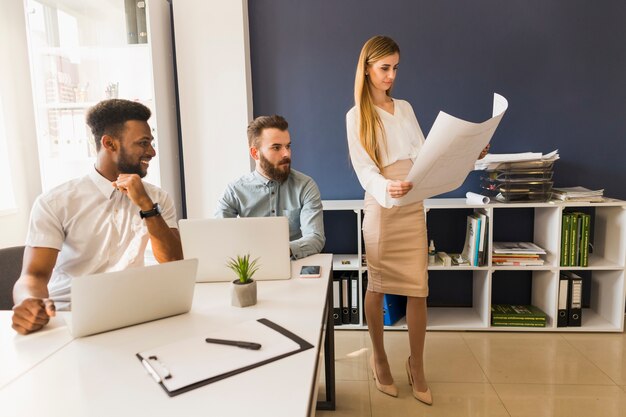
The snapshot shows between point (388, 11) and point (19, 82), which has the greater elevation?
point (388, 11)

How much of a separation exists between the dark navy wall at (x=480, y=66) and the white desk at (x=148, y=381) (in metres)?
2.24

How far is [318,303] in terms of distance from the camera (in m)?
1.34

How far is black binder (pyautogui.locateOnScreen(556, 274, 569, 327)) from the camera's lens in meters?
2.92

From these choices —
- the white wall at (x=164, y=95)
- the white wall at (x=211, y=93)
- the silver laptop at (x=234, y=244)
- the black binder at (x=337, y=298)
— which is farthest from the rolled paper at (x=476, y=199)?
the white wall at (x=164, y=95)

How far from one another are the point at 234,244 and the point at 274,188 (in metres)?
0.75

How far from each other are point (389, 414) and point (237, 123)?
1995mm

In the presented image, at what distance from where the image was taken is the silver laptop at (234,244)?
1.50m

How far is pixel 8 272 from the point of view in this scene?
1623mm

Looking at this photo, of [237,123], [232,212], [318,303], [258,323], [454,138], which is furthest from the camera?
[237,123]

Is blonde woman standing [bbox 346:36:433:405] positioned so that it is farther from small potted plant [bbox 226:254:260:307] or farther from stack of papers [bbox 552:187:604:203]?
stack of papers [bbox 552:187:604:203]

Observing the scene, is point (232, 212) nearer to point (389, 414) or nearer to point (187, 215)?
point (187, 215)

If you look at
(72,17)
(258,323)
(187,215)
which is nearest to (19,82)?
(72,17)

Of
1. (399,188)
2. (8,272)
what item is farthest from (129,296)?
(399,188)

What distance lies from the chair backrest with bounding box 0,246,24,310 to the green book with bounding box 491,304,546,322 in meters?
2.71
